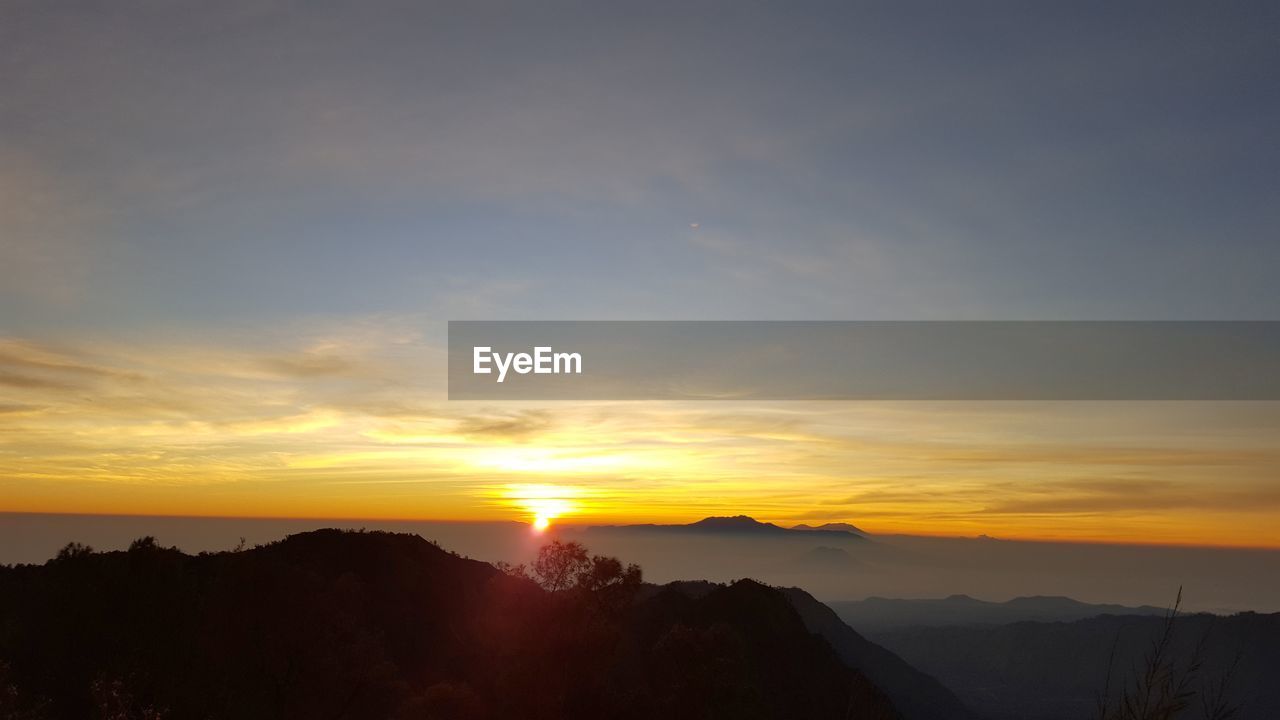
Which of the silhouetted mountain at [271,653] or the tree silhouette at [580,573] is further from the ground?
the tree silhouette at [580,573]

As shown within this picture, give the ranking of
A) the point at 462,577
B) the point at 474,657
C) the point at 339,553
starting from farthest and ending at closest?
the point at 462,577, the point at 339,553, the point at 474,657

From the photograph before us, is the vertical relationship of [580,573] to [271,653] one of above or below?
above

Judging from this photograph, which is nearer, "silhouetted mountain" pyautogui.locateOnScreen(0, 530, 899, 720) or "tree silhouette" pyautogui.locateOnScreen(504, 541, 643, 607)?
"silhouetted mountain" pyautogui.locateOnScreen(0, 530, 899, 720)

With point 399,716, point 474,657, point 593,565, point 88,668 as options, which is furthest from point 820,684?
point 88,668

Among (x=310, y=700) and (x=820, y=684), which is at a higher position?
(x=310, y=700)

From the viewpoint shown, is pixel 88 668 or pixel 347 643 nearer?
pixel 88 668

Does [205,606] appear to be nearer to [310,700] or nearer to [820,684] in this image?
[310,700]

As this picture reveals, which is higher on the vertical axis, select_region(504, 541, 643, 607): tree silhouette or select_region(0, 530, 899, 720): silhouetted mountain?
select_region(504, 541, 643, 607): tree silhouette

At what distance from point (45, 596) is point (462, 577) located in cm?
7041

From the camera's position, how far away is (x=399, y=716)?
191ft

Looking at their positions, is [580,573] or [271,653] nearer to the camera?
[271,653]

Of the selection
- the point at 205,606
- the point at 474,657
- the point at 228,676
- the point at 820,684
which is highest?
the point at 205,606

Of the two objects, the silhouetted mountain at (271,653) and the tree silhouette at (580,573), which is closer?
the silhouetted mountain at (271,653)

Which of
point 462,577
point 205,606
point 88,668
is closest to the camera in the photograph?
point 88,668
